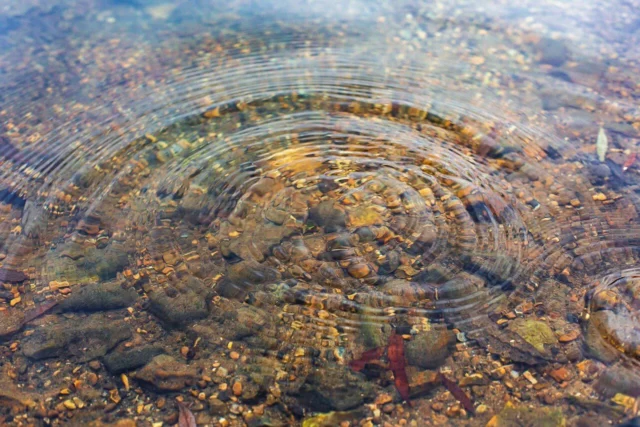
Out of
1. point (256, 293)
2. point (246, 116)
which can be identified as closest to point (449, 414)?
point (256, 293)

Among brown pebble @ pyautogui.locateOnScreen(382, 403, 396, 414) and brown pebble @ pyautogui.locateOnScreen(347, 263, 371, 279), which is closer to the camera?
brown pebble @ pyautogui.locateOnScreen(382, 403, 396, 414)

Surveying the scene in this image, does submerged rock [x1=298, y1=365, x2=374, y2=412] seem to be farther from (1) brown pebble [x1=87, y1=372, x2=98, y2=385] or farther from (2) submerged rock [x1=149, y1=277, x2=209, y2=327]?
(1) brown pebble [x1=87, y1=372, x2=98, y2=385]

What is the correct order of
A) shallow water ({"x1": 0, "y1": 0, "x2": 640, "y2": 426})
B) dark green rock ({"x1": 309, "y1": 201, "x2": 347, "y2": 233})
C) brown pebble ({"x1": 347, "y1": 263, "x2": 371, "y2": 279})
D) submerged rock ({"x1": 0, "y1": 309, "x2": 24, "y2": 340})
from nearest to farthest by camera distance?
shallow water ({"x1": 0, "y1": 0, "x2": 640, "y2": 426}) → submerged rock ({"x1": 0, "y1": 309, "x2": 24, "y2": 340}) → brown pebble ({"x1": 347, "y1": 263, "x2": 371, "y2": 279}) → dark green rock ({"x1": 309, "y1": 201, "x2": 347, "y2": 233})

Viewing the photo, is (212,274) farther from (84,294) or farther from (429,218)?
(429,218)

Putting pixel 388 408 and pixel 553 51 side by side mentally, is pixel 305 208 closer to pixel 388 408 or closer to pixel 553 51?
pixel 388 408

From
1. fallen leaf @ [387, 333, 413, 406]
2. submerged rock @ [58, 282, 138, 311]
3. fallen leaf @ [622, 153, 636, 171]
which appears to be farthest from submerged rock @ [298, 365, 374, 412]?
fallen leaf @ [622, 153, 636, 171]


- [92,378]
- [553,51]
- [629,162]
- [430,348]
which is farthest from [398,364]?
[553,51]

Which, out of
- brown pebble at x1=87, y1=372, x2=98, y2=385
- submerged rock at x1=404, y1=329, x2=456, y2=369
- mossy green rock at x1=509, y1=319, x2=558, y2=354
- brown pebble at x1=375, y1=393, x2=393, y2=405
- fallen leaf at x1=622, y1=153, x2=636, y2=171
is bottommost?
brown pebble at x1=87, y1=372, x2=98, y2=385
